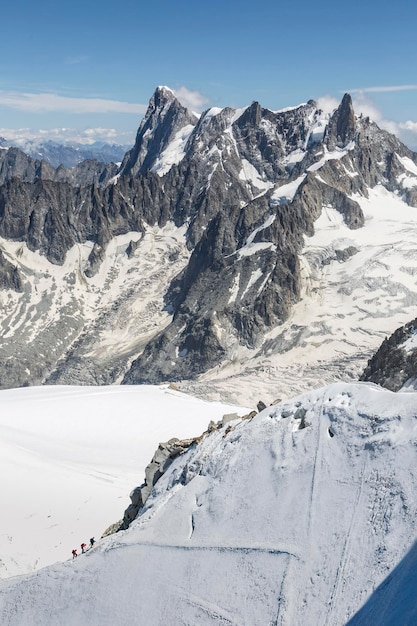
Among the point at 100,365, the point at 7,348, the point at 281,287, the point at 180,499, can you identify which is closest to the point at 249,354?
the point at 281,287

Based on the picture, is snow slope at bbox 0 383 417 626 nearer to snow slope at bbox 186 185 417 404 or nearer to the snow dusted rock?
the snow dusted rock

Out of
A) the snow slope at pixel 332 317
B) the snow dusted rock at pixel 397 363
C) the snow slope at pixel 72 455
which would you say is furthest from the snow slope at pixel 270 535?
the snow slope at pixel 332 317

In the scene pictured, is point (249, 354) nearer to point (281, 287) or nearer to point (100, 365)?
point (281, 287)

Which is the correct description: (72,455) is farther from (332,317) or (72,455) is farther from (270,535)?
(332,317)

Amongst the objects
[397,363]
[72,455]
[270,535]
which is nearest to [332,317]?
[397,363]

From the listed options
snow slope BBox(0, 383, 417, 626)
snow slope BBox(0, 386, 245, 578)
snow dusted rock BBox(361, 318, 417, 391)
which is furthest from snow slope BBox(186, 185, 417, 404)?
snow slope BBox(0, 383, 417, 626)

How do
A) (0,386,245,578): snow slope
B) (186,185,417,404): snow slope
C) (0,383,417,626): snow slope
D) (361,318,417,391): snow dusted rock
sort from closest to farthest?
(0,383,417,626): snow slope < (0,386,245,578): snow slope < (361,318,417,391): snow dusted rock < (186,185,417,404): snow slope
